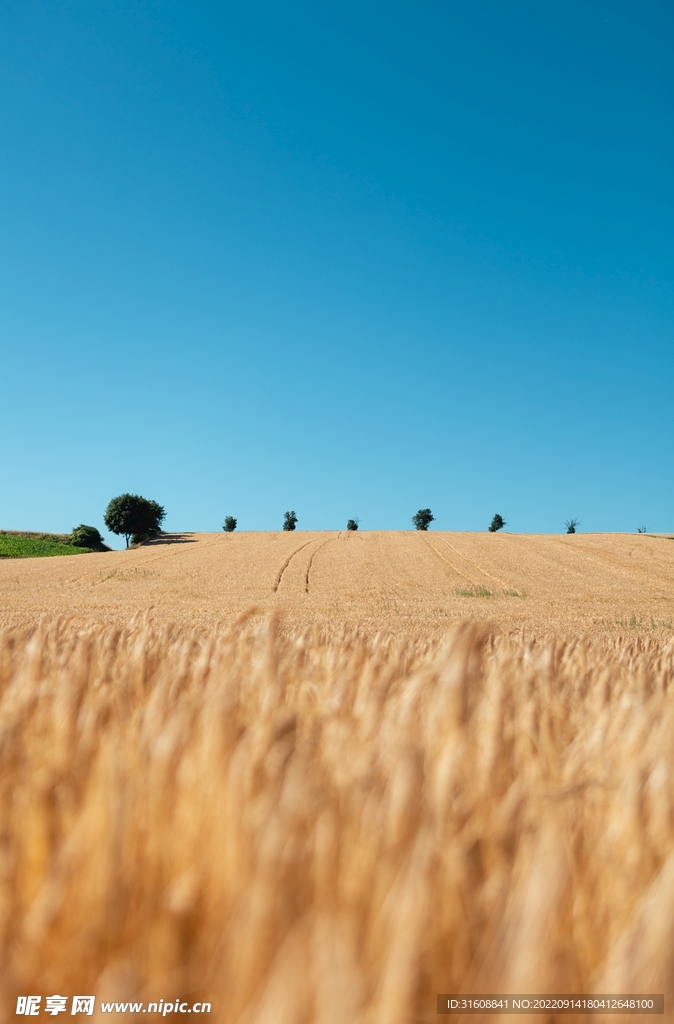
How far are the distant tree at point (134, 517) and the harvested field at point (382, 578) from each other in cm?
2406

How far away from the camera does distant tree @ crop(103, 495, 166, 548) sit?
2995 inches

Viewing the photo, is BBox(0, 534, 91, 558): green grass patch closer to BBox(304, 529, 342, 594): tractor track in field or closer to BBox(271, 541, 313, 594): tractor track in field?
BBox(304, 529, 342, 594): tractor track in field

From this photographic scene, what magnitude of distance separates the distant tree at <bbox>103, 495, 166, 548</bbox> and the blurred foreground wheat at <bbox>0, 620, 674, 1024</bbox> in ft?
250

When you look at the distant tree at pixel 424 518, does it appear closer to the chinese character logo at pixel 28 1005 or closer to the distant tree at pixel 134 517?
the distant tree at pixel 134 517

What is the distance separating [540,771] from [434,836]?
0.61m

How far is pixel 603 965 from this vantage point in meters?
0.73

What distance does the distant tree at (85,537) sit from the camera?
76.5m

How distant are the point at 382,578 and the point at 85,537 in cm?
5341

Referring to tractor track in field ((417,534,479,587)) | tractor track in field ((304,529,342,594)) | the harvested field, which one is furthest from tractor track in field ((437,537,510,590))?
tractor track in field ((304,529,342,594))

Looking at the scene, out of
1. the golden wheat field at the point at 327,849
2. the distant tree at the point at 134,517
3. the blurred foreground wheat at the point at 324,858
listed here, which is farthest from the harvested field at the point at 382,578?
the distant tree at the point at 134,517

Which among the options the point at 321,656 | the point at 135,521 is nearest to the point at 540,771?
the point at 321,656

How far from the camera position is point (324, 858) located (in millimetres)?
692

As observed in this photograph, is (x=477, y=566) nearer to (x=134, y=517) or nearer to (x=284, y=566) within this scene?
(x=284, y=566)

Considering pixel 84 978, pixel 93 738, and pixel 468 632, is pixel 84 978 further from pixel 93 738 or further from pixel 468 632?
pixel 468 632
